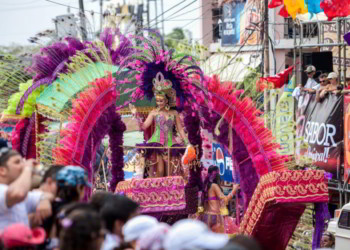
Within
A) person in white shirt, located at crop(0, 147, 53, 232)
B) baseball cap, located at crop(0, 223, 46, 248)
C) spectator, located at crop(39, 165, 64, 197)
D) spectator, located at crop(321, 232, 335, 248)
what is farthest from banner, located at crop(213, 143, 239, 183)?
baseball cap, located at crop(0, 223, 46, 248)

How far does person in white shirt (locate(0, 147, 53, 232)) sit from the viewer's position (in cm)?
571

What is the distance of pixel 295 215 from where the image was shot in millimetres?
9438

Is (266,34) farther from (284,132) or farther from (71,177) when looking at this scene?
(71,177)

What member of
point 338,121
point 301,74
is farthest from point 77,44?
point 301,74

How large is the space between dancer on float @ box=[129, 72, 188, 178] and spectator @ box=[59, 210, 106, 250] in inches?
225

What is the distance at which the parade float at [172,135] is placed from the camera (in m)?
9.42

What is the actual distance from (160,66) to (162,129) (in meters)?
0.83

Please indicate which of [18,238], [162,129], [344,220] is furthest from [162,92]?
[18,238]

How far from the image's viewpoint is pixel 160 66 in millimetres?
10180

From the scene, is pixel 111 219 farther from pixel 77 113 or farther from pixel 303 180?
pixel 77 113

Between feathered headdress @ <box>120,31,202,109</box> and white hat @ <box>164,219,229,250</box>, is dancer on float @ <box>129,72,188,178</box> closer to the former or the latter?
feathered headdress @ <box>120,31,202,109</box>

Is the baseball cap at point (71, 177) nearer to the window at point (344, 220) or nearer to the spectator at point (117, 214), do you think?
the spectator at point (117, 214)

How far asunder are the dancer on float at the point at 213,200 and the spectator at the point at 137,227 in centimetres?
539

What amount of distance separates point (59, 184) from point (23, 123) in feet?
25.7
